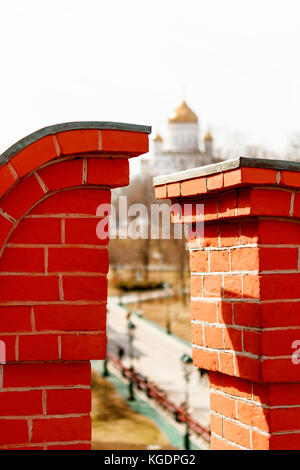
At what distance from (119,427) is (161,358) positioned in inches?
416

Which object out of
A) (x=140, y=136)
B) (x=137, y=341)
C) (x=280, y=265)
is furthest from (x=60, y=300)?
(x=137, y=341)

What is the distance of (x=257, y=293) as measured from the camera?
253 cm

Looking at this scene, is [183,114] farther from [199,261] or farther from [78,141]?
[78,141]

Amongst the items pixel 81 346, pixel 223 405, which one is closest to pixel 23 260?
pixel 81 346

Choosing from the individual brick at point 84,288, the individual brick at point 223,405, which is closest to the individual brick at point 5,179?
the individual brick at point 84,288

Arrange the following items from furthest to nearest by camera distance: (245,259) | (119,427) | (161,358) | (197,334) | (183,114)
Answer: (183,114), (161,358), (119,427), (197,334), (245,259)

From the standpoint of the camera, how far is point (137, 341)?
35094 mm

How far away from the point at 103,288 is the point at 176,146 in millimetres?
88472

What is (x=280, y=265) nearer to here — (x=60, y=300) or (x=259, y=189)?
(x=259, y=189)

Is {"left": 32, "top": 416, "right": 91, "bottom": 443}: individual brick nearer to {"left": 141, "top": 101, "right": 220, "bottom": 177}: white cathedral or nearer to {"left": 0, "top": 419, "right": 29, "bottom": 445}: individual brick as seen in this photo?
{"left": 0, "top": 419, "right": 29, "bottom": 445}: individual brick

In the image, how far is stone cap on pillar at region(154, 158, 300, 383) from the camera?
251cm

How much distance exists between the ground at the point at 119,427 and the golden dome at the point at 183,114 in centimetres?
6543

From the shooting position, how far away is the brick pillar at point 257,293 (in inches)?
99.0

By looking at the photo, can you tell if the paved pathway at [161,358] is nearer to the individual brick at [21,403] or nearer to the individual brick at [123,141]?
the individual brick at [21,403]
